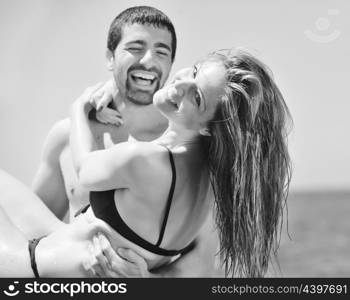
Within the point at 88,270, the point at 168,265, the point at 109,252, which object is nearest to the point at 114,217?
the point at 109,252

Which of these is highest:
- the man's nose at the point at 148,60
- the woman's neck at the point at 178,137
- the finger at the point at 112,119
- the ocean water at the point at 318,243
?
the man's nose at the point at 148,60

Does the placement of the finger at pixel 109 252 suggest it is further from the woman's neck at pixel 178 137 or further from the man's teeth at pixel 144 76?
the man's teeth at pixel 144 76

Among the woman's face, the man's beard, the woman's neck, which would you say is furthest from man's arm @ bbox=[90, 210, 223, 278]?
the man's beard

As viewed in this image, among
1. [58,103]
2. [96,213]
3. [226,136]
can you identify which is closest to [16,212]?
[96,213]

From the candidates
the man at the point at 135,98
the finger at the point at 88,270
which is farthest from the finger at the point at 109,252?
the man at the point at 135,98

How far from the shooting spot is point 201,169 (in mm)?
2574

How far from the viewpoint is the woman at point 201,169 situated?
2424 millimetres

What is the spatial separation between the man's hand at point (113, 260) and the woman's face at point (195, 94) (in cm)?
53

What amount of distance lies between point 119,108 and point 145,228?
0.73 meters

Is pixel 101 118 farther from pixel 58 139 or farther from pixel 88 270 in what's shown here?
pixel 88 270

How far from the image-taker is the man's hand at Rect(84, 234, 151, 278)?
254 centimetres

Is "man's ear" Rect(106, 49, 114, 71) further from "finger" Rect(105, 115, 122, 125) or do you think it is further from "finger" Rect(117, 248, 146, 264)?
"finger" Rect(117, 248, 146, 264)

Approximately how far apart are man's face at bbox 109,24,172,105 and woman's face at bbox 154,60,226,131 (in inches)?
17.1

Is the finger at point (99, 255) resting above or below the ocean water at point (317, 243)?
above
